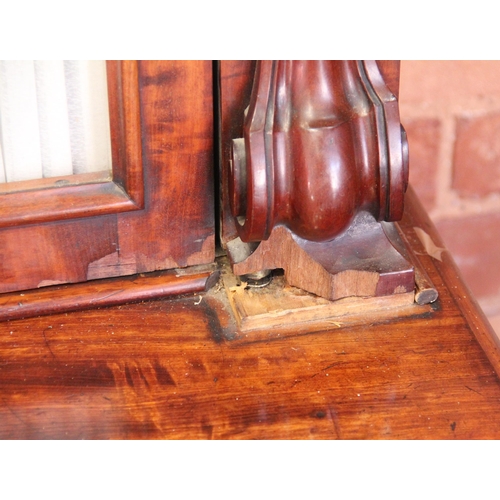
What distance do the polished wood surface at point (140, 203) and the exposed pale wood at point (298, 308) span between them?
0.20 feet

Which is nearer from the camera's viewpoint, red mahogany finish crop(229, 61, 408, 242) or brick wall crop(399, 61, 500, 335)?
red mahogany finish crop(229, 61, 408, 242)

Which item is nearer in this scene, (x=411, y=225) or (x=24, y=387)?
(x=24, y=387)

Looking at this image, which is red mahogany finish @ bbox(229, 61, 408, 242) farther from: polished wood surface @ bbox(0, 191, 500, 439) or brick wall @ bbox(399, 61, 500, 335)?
brick wall @ bbox(399, 61, 500, 335)

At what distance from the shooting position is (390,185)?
0.67m

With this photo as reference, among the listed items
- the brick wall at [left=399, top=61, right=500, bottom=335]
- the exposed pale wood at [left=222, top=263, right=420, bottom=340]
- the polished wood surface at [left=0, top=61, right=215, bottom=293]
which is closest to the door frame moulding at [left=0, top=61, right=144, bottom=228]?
the polished wood surface at [left=0, top=61, right=215, bottom=293]

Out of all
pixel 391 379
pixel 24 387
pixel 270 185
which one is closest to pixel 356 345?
pixel 391 379

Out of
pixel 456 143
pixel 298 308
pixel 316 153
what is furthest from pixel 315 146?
pixel 456 143

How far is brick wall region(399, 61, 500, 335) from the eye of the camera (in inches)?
44.9

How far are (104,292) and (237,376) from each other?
0.14m

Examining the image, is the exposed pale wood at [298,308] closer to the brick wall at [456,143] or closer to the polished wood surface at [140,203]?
the polished wood surface at [140,203]

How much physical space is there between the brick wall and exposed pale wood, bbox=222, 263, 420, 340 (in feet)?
1.56

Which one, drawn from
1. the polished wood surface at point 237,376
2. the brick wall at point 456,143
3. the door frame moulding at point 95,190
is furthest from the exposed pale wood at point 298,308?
the brick wall at point 456,143
